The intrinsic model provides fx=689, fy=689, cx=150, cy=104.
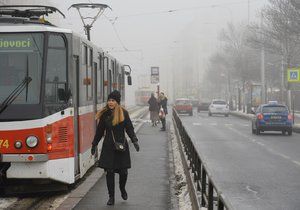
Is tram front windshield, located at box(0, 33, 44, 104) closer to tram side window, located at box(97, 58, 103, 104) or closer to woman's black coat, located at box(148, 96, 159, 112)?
tram side window, located at box(97, 58, 103, 104)

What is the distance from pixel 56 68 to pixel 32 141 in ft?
4.28

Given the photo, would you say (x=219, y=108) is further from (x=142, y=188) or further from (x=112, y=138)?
(x=112, y=138)

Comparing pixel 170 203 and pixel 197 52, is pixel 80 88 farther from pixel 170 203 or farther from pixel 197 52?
pixel 197 52

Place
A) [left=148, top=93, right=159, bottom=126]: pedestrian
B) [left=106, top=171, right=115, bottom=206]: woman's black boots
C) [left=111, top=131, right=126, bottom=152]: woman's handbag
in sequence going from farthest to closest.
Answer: [left=148, top=93, right=159, bottom=126]: pedestrian → [left=106, top=171, right=115, bottom=206]: woman's black boots → [left=111, top=131, right=126, bottom=152]: woman's handbag

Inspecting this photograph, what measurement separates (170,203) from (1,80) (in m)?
3.17

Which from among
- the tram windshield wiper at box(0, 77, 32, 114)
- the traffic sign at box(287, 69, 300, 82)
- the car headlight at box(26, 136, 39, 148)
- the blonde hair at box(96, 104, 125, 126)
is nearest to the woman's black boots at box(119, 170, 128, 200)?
the blonde hair at box(96, 104, 125, 126)

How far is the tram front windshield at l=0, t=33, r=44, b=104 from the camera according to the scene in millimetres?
10453

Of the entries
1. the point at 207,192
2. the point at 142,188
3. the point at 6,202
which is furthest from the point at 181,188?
the point at 207,192

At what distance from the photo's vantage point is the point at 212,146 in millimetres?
23578

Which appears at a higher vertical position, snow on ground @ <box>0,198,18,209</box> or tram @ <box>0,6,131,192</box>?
tram @ <box>0,6,131,192</box>

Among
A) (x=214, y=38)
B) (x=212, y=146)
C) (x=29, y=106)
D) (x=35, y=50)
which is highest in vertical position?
(x=214, y=38)

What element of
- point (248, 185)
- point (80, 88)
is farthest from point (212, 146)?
point (80, 88)

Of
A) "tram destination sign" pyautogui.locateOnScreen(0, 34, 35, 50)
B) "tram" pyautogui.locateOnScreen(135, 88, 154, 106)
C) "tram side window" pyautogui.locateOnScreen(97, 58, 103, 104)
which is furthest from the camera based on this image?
"tram" pyautogui.locateOnScreen(135, 88, 154, 106)

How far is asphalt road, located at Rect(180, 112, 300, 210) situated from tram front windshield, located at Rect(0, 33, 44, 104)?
9.67ft
